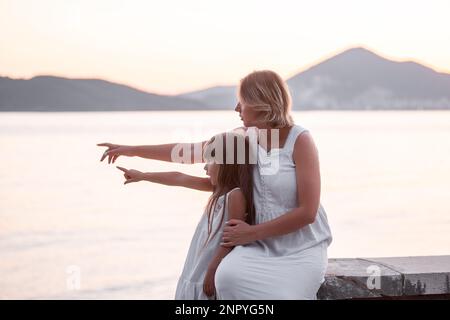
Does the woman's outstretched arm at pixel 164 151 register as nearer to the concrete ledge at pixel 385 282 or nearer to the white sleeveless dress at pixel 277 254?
the white sleeveless dress at pixel 277 254

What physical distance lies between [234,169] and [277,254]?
15.9 inches

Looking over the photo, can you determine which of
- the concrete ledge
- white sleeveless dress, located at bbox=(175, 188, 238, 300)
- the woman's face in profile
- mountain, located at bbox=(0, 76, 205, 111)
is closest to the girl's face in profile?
white sleeveless dress, located at bbox=(175, 188, 238, 300)

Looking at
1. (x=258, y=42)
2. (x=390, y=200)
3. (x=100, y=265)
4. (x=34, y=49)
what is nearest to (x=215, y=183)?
(x=100, y=265)

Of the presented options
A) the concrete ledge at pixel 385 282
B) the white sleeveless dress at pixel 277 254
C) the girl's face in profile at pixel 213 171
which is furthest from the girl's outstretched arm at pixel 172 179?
the concrete ledge at pixel 385 282

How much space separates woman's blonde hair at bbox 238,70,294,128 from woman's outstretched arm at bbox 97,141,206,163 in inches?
17.2

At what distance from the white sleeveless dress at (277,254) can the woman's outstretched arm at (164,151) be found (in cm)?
47

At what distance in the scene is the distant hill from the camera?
A: 68.0 meters

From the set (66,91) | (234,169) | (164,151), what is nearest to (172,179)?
(164,151)

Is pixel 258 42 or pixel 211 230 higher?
pixel 258 42

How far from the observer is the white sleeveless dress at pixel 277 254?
3.03 meters

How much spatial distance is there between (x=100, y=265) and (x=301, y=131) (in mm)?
13000

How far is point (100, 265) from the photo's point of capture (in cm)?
1567

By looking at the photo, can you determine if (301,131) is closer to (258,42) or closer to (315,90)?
(258,42)

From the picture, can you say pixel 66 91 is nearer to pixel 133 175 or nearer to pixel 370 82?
pixel 370 82
